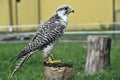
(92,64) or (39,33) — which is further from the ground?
(39,33)

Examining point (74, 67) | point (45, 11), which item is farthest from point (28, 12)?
point (74, 67)

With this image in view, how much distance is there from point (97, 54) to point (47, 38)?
14.3 ft

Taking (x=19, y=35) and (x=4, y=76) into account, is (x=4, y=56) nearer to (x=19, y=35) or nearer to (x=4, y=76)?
(x=4, y=76)

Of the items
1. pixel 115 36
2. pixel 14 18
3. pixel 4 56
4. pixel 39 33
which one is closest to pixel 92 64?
pixel 4 56

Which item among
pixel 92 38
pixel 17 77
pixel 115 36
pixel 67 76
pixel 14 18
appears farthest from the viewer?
pixel 14 18

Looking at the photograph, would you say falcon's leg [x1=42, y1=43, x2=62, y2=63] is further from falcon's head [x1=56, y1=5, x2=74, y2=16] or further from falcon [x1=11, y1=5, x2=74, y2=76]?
falcon's head [x1=56, y1=5, x2=74, y2=16]

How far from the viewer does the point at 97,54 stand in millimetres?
12500

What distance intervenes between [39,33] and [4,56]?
6.70 metres

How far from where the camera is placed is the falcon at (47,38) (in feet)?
27.0

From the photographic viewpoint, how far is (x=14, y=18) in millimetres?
28344

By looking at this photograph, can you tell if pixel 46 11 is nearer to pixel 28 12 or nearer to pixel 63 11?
pixel 28 12

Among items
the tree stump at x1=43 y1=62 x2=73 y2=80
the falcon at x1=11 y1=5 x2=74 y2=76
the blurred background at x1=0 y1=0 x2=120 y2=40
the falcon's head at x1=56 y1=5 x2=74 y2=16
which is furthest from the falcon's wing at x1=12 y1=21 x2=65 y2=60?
the blurred background at x1=0 y1=0 x2=120 y2=40

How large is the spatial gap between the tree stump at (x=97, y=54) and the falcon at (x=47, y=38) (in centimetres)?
393

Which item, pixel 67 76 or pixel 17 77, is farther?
pixel 17 77
